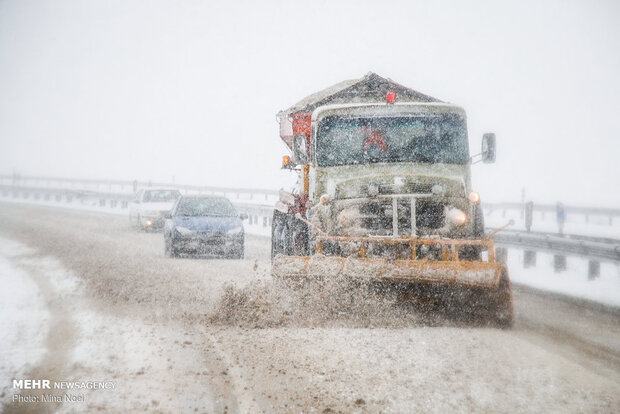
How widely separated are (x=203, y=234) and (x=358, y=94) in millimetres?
4611

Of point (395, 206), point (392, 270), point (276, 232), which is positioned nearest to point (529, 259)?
point (276, 232)

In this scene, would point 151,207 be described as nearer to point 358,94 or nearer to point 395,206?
point 358,94

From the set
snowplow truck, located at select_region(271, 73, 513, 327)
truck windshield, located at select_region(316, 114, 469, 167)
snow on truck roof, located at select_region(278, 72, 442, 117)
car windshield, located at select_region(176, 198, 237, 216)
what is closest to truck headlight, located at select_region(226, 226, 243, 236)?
car windshield, located at select_region(176, 198, 237, 216)

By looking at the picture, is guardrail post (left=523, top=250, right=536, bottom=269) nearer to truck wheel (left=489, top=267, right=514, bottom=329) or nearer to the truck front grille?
the truck front grille

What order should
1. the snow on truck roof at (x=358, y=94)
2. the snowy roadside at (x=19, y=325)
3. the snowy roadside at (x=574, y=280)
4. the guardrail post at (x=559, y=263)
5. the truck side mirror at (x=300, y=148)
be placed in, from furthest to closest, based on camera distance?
1. the snow on truck roof at (x=358, y=94)
2. the guardrail post at (x=559, y=263)
3. the snowy roadside at (x=574, y=280)
4. the truck side mirror at (x=300, y=148)
5. the snowy roadside at (x=19, y=325)

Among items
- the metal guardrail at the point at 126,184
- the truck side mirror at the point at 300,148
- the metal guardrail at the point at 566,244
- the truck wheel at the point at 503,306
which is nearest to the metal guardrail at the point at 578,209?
the metal guardrail at the point at 126,184

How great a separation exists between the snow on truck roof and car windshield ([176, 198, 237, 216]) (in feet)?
8.64

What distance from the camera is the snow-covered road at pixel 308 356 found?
3.79 meters

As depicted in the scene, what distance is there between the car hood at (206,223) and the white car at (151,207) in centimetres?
Answer: 599

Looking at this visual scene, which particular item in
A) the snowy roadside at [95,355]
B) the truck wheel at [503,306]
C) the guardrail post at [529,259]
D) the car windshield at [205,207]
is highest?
the car windshield at [205,207]

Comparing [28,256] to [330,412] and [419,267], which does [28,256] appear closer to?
[419,267]

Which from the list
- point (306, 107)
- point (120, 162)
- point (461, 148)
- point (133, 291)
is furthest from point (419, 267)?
point (120, 162)

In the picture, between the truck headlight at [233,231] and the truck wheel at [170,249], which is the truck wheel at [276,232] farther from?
the truck wheel at [170,249]

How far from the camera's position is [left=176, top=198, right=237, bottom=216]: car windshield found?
42.9ft
